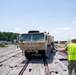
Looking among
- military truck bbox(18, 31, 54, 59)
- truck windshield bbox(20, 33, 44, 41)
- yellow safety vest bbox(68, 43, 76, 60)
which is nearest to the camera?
yellow safety vest bbox(68, 43, 76, 60)

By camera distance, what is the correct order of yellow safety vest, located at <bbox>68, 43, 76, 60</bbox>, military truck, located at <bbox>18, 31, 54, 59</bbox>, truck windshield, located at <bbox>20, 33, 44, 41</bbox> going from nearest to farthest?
→ 1. yellow safety vest, located at <bbox>68, 43, 76, 60</bbox>
2. military truck, located at <bbox>18, 31, 54, 59</bbox>
3. truck windshield, located at <bbox>20, 33, 44, 41</bbox>

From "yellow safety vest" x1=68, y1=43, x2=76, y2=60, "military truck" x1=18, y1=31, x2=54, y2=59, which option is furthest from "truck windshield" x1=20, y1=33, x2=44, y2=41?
"yellow safety vest" x1=68, y1=43, x2=76, y2=60

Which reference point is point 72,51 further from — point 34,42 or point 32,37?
point 32,37

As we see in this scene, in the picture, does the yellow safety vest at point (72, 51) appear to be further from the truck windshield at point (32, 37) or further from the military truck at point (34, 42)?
the truck windshield at point (32, 37)

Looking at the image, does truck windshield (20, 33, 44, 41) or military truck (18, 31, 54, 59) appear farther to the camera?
truck windshield (20, 33, 44, 41)

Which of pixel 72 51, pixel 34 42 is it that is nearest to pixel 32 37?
pixel 34 42

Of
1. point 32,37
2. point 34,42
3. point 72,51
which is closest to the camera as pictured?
point 72,51

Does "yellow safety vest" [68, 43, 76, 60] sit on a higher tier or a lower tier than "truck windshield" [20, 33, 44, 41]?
lower

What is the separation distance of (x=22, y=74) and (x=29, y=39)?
26.9ft

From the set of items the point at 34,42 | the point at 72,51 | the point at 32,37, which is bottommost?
the point at 72,51

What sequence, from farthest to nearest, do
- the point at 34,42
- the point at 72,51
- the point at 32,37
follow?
1. the point at 32,37
2. the point at 34,42
3. the point at 72,51

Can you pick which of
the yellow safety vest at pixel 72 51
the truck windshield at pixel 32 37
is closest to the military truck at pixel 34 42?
the truck windshield at pixel 32 37

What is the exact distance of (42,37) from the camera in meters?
19.6

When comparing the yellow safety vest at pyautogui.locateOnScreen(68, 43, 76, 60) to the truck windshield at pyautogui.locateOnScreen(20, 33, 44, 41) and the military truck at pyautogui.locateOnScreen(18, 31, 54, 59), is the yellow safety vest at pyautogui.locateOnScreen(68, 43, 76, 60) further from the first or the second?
the truck windshield at pyautogui.locateOnScreen(20, 33, 44, 41)
